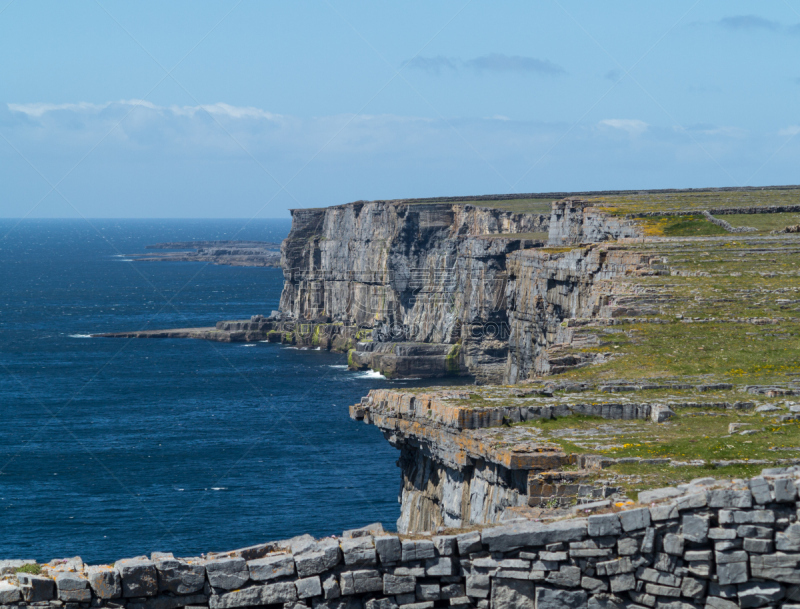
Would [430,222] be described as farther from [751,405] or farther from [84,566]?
[84,566]

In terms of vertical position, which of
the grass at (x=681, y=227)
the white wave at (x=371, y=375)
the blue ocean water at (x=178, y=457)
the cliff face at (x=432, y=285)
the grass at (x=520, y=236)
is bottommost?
the white wave at (x=371, y=375)

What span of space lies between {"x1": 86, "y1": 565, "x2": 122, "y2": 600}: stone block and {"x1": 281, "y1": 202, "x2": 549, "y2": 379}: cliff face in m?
121

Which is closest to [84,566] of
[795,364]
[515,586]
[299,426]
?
→ [515,586]

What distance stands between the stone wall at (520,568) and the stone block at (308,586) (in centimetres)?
2

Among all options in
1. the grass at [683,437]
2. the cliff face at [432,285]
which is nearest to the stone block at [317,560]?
the grass at [683,437]

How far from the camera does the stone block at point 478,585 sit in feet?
58.0

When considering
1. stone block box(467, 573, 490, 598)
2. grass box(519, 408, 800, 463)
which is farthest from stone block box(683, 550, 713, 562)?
grass box(519, 408, 800, 463)

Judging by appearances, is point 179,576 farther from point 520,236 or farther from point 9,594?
point 520,236

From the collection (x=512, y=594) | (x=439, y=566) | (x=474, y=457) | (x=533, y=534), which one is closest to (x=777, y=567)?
(x=533, y=534)

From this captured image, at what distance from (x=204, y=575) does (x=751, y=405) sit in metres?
17.1

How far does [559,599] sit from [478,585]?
1.30 m

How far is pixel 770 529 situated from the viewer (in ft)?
55.7

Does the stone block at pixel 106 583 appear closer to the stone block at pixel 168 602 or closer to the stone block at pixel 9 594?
the stone block at pixel 168 602

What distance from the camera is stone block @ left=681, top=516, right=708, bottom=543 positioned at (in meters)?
17.0
